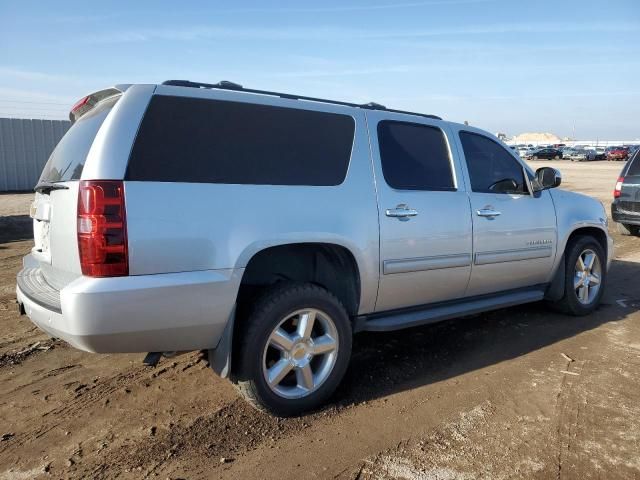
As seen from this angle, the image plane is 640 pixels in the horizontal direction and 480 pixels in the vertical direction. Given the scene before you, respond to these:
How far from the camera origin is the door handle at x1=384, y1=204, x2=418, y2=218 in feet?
12.2

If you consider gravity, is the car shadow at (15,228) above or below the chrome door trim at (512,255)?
below

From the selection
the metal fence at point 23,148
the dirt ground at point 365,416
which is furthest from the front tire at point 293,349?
the metal fence at point 23,148

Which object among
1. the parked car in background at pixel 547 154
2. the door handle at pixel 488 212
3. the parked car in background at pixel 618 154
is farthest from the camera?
the parked car in background at pixel 547 154

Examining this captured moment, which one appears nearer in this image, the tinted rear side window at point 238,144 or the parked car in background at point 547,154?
the tinted rear side window at point 238,144

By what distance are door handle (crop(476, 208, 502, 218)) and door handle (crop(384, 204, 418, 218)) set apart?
2.53 ft

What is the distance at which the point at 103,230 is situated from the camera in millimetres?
2682

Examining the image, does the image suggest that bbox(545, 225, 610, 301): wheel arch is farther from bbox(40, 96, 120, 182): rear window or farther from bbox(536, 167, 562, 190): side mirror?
bbox(40, 96, 120, 182): rear window

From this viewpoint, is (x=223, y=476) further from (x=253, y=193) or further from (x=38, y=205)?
(x=38, y=205)

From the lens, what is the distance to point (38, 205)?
3367mm

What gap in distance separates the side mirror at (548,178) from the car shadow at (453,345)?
1379 millimetres

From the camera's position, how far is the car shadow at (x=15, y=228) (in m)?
9.96

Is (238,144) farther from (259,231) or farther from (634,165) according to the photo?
(634,165)

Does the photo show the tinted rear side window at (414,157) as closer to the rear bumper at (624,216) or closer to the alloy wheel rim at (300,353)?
the alloy wheel rim at (300,353)

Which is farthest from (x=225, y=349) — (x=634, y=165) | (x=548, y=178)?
(x=634, y=165)
